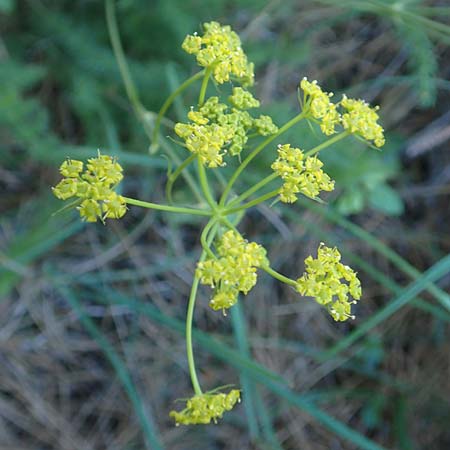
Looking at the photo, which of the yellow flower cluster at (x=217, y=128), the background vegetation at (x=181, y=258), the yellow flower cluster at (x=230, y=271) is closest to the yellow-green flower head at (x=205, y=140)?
the yellow flower cluster at (x=217, y=128)

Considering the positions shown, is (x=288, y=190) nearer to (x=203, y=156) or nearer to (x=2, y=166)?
(x=203, y=156)

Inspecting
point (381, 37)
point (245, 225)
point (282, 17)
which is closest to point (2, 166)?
point (245, 225)

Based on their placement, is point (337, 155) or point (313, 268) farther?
point (337, 155)

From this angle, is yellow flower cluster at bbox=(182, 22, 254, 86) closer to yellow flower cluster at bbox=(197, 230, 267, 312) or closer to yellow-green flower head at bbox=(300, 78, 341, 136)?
yellow-green flower head at bbox=(300, 78, 341, 136)

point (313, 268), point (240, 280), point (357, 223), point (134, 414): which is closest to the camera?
point (240, 280)

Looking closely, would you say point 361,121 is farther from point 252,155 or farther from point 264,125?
point 252,155

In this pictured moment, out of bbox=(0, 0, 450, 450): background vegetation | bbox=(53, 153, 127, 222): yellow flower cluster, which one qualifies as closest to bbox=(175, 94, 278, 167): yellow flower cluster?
bbox=(53, 153, 127, 222): yellow flower cluster

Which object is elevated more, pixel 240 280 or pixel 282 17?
pixel 282 17
